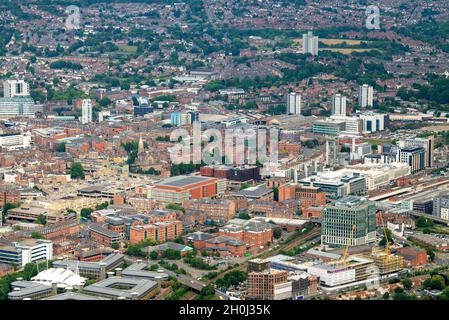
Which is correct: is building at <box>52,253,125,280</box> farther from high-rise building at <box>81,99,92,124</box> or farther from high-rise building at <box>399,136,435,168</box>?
high-rise building at <box>81,99,92,124</box>

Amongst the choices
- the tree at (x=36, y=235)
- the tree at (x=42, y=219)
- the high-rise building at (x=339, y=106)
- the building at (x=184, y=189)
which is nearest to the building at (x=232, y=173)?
the building at (x=184, y=189)

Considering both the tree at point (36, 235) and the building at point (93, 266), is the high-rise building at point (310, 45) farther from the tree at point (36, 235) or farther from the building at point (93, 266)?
the building at point (93, 266)

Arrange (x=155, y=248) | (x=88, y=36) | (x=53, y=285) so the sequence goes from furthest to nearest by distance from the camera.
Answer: (x=88, y=36) → (x=155, y=248) → (x=53, y=285)

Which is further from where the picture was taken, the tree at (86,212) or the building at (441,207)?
the building at (441,207)

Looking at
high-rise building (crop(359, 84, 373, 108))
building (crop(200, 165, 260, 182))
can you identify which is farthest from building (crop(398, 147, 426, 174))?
high-rise building (crop(359, 84, 373, 108))
